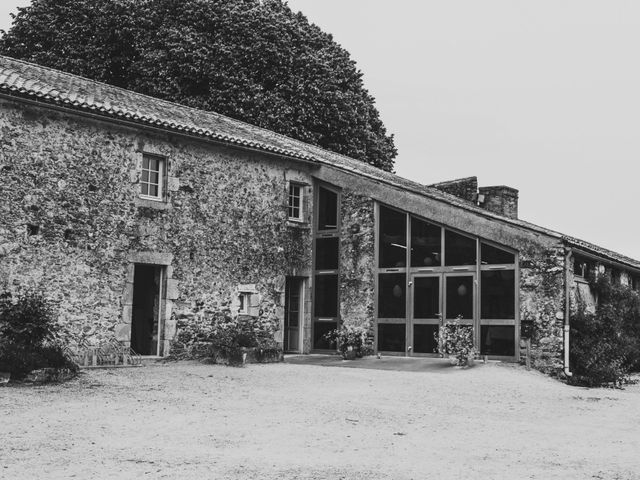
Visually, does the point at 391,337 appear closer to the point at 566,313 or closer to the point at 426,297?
the point at 426,297

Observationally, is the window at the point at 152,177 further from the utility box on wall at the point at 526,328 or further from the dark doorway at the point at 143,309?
the utility box on wall at the point at 526,328

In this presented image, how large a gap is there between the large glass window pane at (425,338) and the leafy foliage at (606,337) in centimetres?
285

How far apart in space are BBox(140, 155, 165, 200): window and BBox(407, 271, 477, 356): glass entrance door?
589cm

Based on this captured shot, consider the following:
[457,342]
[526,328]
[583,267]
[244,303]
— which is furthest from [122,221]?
[583,267]

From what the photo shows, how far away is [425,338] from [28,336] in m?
8.23

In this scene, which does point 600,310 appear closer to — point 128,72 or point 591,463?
point 591,463

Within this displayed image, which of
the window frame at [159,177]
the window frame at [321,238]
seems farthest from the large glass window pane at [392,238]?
the window frame at [159,177]

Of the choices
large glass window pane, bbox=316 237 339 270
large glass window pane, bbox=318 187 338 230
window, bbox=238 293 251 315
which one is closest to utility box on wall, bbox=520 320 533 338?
large glass window pane, bbox=316 237 339 270

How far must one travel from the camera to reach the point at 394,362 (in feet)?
50.4

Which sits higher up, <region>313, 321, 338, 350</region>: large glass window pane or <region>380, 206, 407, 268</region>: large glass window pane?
<region>380, 206, 407, 268</region>: large glass window pane

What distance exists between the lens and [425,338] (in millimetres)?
16109

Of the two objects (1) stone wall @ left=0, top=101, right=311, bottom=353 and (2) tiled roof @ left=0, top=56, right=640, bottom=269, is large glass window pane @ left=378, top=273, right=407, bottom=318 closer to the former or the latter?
(2) tiled roof @ left=0, top=56, right=640, bottom=269

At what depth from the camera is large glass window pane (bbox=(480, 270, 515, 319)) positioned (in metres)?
14.9

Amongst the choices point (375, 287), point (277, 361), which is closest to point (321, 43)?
point (375, 287)
